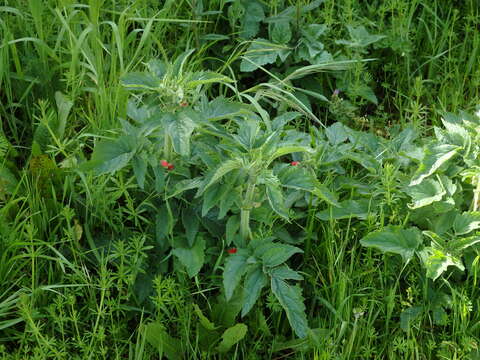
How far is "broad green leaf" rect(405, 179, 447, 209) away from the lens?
8.16 ft

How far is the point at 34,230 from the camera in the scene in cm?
243

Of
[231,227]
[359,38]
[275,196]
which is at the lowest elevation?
[231,227]

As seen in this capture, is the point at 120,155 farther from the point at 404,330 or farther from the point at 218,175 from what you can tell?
the point at 404,330

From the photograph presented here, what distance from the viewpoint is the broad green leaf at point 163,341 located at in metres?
2.22

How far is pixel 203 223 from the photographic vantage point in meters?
2.41

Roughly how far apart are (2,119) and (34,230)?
26.0 inches

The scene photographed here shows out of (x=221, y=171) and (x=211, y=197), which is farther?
(x=211, y=197)

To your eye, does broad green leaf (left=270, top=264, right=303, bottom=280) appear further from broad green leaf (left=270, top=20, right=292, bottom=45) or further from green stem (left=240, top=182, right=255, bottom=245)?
broad green leaf (left=270, top=20, right=292, bottom=45)

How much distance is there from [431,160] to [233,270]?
2.82 ft

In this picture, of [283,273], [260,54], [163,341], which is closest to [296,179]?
[283,273]

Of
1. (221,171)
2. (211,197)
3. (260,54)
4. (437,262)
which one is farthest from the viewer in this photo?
(260,54)

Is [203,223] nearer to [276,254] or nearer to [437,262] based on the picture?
[276,254]

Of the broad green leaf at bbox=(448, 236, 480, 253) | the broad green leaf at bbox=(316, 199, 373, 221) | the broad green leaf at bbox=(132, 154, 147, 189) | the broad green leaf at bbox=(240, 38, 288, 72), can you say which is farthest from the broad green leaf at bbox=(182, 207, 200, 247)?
the broad green leaf at bbox=(240, 38, 288, 72)

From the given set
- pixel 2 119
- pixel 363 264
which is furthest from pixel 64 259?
pixel 363 264
